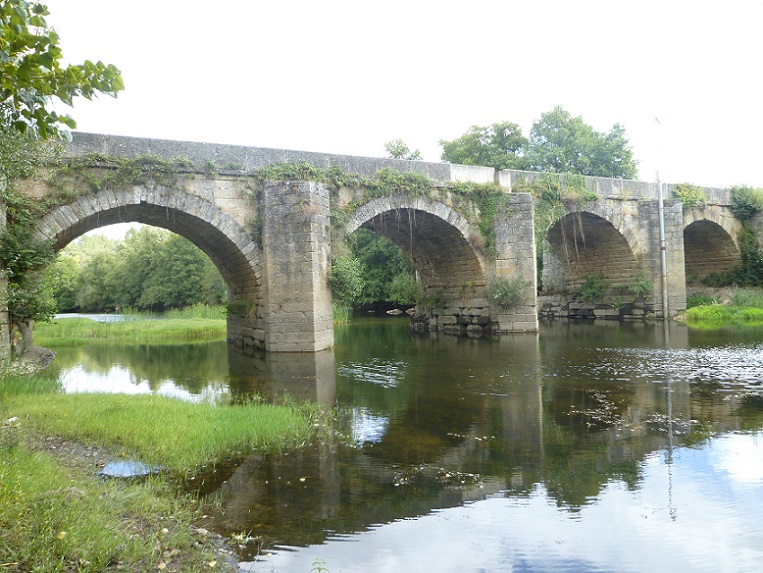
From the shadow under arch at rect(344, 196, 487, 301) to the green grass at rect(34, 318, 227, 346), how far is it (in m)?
6.85

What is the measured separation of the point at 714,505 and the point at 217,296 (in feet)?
115

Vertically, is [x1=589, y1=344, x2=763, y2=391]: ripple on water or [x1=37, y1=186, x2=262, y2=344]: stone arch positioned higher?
[x1=37, y1=186, x2=262, y2=344]: stone arch

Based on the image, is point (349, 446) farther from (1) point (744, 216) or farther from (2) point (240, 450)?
(1) point (744, 216)

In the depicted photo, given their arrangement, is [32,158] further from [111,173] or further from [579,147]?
[579,147]

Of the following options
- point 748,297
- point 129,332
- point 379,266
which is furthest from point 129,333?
point 748,297

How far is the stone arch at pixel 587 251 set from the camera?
62.0ft

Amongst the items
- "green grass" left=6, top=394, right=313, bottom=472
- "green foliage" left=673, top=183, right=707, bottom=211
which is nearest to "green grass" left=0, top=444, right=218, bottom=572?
"green grass" left=6, top=394, right=313, bottom=472

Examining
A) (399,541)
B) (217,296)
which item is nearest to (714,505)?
(399,541)

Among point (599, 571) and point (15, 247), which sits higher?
point (15, 247)

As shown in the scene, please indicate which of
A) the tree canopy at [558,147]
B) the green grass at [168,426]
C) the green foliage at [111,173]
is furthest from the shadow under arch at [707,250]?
the green grass at [168,426]

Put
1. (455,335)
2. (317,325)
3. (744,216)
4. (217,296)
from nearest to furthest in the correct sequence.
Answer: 1. (317,325)
2. (455,335)
3. (744,216)
4. (217,296)

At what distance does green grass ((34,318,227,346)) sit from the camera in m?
17.5

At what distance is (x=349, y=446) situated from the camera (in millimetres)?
5121

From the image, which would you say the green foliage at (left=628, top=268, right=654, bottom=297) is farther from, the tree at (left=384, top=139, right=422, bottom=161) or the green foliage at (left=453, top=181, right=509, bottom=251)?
the tree at (left=384, top=139, right=422, bottom=161)
